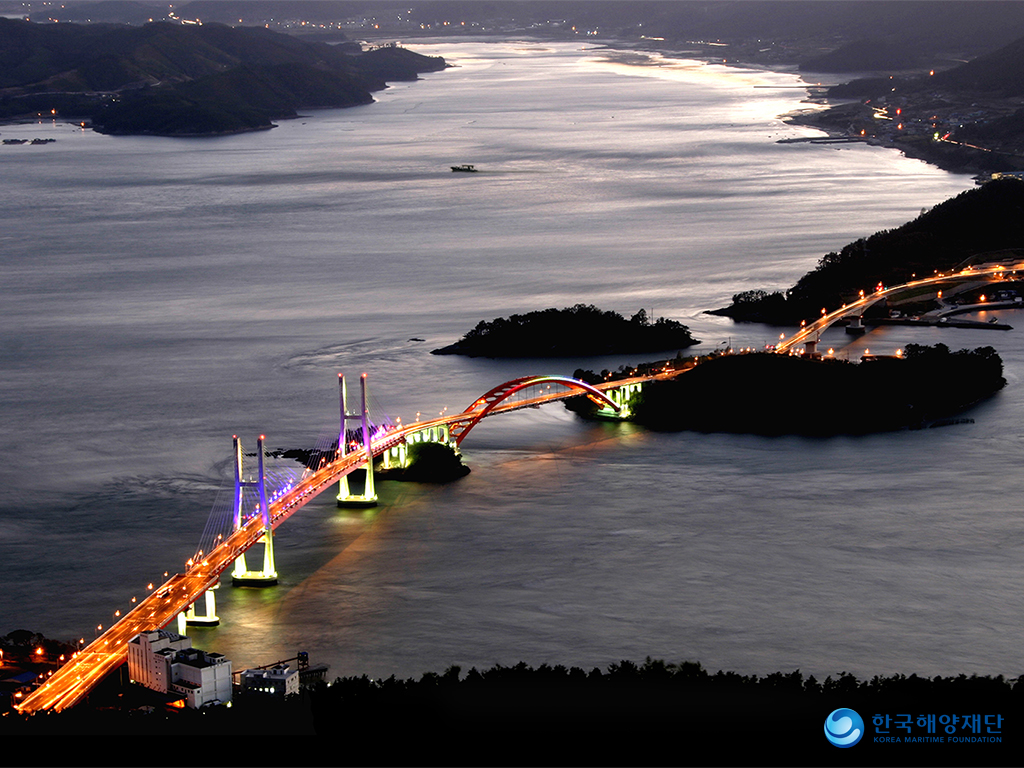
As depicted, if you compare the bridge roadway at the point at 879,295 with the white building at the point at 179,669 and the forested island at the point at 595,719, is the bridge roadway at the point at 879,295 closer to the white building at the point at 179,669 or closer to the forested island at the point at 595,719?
the forested island at the point at 595,719

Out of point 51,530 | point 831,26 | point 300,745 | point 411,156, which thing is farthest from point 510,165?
point 831,26

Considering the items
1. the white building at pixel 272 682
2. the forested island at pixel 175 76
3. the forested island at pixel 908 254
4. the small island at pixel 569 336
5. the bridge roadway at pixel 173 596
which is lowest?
the white building at pixel 272 682

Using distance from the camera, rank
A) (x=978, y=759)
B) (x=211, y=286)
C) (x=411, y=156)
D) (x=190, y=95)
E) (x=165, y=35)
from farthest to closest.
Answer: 1. (x=165, y=35)
2. (x=190, y=95)
3. (x=411, y=156)
4. (x=211, y=286)
5. (x=978, y=759)

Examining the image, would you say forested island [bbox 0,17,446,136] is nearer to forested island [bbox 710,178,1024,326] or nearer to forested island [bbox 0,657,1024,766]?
forested island [bbox 710,178,1024,326]

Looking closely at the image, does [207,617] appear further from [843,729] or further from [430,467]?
[843,729]

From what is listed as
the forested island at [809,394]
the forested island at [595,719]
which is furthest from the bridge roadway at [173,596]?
the forested island at [809,394]

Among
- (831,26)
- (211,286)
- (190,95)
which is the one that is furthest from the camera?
(831,26)

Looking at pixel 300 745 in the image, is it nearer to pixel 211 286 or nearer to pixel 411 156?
pixel 211 286
